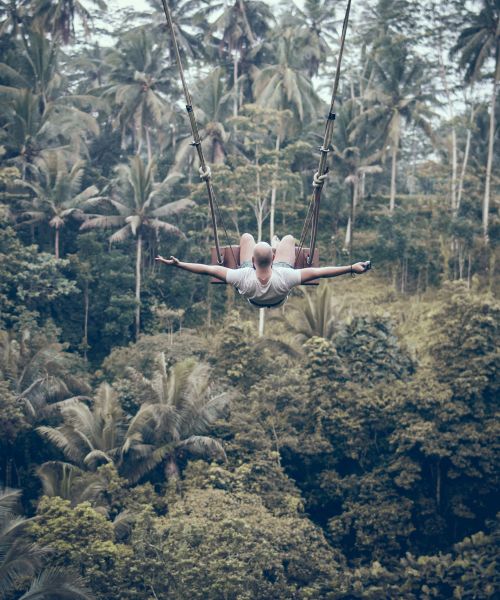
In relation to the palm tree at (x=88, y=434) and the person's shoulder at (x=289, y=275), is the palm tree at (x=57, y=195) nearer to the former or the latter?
the palm tree at (x=88, y=434)

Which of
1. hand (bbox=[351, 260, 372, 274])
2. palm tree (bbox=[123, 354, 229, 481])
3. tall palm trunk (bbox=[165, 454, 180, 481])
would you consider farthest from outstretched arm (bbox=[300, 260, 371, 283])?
tall palm trunk (bbox=[165, 454, 180, 481])

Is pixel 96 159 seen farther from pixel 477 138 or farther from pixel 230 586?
pixel 230 586

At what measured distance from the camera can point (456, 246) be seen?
30.0 meters

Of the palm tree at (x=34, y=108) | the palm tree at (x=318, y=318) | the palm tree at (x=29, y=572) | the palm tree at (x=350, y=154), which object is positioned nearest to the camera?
the palm tree at (x=29, y=572)

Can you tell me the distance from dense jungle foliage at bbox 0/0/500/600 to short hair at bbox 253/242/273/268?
34.9 feet

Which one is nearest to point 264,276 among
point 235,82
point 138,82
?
point 138,82

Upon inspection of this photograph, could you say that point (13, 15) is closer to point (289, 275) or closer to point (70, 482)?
point (70, 482)

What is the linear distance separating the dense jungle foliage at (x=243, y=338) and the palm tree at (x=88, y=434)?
67 millimetres

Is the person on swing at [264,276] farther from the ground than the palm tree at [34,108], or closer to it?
closer to it

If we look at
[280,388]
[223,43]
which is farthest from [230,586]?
[223,43]

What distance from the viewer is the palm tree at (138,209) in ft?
90.1

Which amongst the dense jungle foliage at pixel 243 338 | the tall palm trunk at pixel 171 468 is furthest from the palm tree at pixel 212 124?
the tall palm trunk at pixel 171 468

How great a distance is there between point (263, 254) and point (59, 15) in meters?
28.9

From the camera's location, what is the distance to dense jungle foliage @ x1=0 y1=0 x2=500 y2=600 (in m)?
18.3
